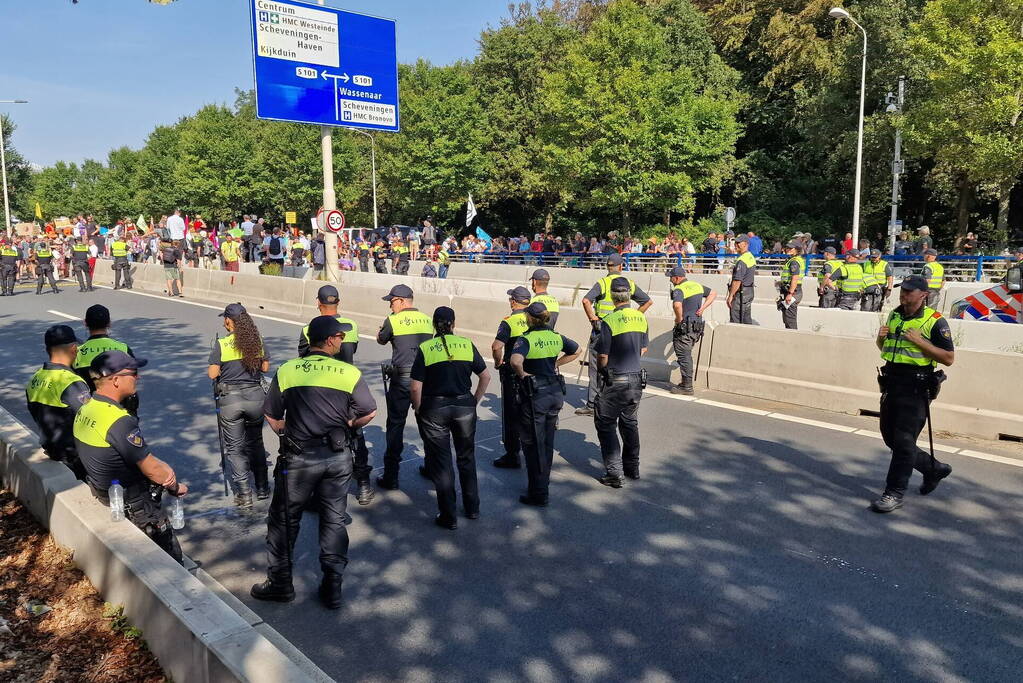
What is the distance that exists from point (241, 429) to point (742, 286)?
9074 mm

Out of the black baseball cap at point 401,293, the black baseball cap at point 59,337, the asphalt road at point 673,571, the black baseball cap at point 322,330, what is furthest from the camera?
the black baseball cap at point 401,293

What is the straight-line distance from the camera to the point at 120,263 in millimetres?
25438

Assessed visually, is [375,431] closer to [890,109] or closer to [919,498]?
[919,498]

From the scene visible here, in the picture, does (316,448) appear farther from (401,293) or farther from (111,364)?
(401,293)

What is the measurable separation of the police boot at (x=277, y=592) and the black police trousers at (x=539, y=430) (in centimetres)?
215

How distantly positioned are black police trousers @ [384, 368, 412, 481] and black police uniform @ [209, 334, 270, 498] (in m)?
1.08

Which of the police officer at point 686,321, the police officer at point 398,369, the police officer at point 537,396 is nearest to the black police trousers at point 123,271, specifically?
the police officer at point 686,321

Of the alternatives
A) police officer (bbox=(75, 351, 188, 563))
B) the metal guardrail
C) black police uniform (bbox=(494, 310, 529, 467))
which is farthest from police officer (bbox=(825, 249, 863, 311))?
police officer (bbox=(75, 351, 188, 563))

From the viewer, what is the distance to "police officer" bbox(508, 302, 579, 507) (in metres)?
6.29

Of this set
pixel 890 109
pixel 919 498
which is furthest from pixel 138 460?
pixel 890 109

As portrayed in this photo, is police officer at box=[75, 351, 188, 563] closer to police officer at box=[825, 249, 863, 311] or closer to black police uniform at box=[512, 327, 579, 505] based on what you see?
black police uniform at box=[512, 327, 579, 505]

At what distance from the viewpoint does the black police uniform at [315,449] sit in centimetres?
458

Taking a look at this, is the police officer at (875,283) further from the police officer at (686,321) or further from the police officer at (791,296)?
the police officer at (686,321)

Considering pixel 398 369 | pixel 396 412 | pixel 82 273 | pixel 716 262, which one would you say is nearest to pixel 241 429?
pixel 396 412
